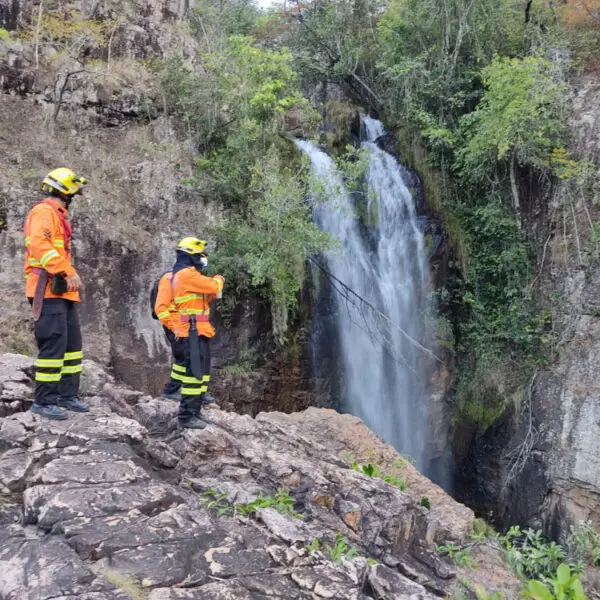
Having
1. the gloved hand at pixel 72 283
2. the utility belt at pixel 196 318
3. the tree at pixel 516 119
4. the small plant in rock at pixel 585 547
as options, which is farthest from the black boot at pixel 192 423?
the tree at pixel 516 119

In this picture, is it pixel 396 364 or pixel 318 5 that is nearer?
pixel 396 364

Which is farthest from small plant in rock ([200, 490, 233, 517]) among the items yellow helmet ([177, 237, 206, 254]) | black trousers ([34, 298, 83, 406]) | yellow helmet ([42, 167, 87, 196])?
yellow helmet ([42, 167, 87, 196])

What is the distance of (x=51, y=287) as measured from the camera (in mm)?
4574

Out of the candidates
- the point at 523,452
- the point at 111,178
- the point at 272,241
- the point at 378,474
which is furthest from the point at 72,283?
the point at 523,452

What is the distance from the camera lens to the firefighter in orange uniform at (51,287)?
177 inches

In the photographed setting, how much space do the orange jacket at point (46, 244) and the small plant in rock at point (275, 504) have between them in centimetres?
228

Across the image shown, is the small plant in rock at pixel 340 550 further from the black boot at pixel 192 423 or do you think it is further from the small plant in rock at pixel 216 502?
the black boot at pixel 192 423

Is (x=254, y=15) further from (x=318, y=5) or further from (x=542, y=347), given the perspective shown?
(x=542, y=347)

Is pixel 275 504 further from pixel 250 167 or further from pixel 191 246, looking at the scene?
pixel 250 167

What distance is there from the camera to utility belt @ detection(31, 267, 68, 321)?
4.53 m

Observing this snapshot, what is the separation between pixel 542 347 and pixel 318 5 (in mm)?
11108

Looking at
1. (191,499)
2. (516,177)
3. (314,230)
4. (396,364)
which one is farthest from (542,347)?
(191,499)

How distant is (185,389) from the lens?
17.0 ft

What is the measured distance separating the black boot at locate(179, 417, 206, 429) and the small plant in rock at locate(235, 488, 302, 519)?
40.1 inches
